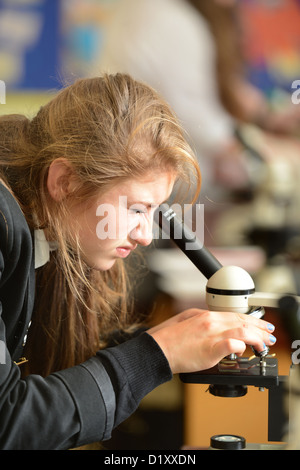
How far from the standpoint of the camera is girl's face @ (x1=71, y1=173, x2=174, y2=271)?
0.88 meters

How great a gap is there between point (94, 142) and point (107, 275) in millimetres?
346

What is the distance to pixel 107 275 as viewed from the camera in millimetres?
1146

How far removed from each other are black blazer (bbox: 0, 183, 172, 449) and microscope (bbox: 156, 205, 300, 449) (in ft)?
0.29

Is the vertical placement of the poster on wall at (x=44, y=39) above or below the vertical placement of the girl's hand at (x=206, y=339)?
above

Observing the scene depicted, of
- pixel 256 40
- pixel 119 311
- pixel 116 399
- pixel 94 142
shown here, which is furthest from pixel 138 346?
pixel 256 40

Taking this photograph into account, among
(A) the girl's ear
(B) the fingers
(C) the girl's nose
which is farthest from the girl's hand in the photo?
(A) the girl's ear

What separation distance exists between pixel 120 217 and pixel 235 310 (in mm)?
222

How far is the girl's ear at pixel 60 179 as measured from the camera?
0.90 meters

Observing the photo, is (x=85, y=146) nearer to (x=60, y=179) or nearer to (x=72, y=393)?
(x=60, y=179)

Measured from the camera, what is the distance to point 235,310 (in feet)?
2.70

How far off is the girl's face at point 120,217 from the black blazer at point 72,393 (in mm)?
129
